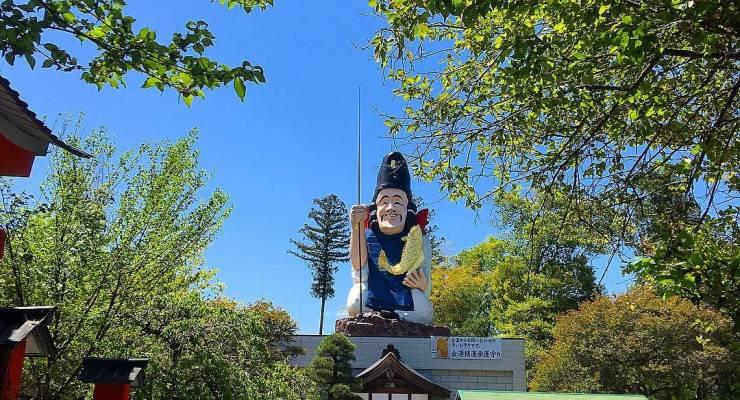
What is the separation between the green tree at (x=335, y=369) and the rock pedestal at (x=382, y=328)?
305cm

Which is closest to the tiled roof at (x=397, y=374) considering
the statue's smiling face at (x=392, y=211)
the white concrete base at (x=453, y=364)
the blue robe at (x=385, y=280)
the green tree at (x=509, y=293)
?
the white concrete base at (x=453, y=364)

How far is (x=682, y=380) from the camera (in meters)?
18.0

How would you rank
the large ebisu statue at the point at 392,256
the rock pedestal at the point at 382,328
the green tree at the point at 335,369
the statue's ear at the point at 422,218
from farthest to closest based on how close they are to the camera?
1. the statue's ear at the point at 422,218
2. the large ebisu statue at the point at 392,256
3. the rock pedestal at the point at 382,328
4. the green tree at the point at 335,369

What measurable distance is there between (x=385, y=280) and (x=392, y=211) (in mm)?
2167

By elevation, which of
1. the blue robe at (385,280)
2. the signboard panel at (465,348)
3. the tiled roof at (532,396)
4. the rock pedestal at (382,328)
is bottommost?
the tiled roof at (532,396)

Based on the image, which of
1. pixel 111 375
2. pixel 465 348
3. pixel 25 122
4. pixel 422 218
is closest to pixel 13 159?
pixel 25 122

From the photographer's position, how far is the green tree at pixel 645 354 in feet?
59.0

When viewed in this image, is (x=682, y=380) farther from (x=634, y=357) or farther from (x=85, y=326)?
(x=85, y=326)

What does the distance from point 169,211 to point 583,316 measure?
50.2 feet

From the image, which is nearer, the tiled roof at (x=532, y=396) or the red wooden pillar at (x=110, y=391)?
the red wooden pillar at (x=110, y=391)

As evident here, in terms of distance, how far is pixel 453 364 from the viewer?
62.2 ft

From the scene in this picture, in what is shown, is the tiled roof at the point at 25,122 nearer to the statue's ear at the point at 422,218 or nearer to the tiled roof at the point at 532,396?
the tiled roof at the point at 532,396

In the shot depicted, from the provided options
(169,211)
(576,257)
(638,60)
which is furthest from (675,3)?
(576,257)

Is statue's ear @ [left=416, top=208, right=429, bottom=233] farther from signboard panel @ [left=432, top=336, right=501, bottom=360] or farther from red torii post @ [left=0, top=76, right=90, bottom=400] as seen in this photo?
red torii post @ [left=0, top=76, right=90, bottom=400]
